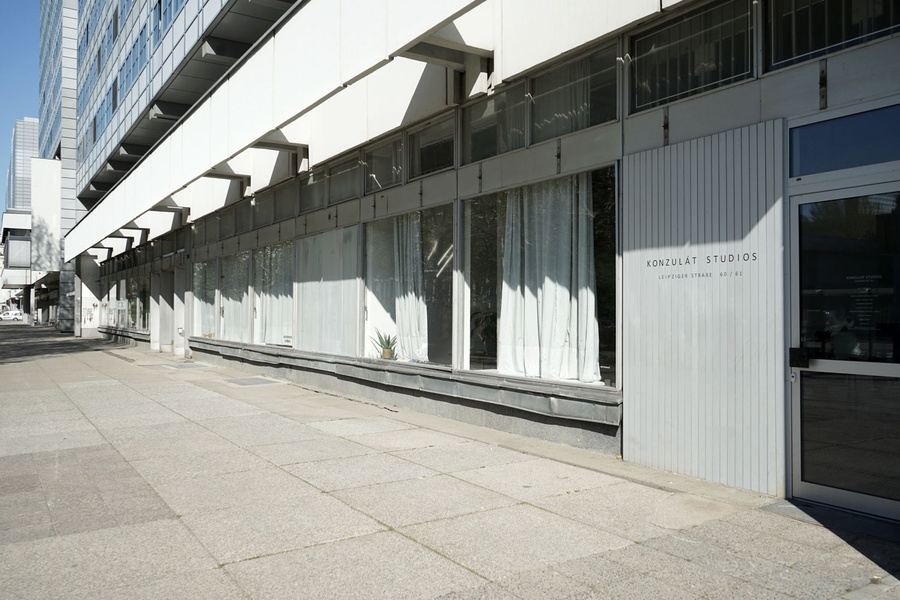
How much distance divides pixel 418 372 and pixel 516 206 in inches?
120

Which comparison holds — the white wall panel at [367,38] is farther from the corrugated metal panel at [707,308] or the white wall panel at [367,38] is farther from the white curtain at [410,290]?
the corrugated metal panel at [707,308]

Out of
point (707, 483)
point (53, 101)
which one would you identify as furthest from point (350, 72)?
point (53, 101)

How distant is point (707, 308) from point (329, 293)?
28.8ft

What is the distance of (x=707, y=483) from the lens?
6.77 m

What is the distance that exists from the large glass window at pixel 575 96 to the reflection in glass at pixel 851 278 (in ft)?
9.06

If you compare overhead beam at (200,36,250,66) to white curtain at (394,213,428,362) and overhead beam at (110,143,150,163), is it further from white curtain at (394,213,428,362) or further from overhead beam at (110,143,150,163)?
overhead beam at (110,143,150,163)

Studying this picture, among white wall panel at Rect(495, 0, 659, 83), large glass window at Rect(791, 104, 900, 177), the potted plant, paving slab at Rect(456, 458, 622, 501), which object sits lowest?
paving slab at Rect(456, 458, 622, 501)

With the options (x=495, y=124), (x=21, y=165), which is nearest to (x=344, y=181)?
(x=495, y=124)

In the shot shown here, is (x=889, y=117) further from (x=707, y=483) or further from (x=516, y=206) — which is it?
(x=516, y=206)

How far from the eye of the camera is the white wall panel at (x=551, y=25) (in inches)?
289

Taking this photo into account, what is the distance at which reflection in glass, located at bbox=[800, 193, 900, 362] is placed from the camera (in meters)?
5.57

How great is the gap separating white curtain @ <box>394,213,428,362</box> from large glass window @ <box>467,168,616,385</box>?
147cm

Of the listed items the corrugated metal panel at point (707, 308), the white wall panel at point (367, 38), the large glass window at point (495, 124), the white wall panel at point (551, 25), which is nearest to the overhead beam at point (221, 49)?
the white wall panel at point (367, 38)

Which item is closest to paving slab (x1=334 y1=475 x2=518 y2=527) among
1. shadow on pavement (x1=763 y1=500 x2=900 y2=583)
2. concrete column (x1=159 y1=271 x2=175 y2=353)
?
shadow on pavement (x1=763 y1=500 x2=900 y2=583)
